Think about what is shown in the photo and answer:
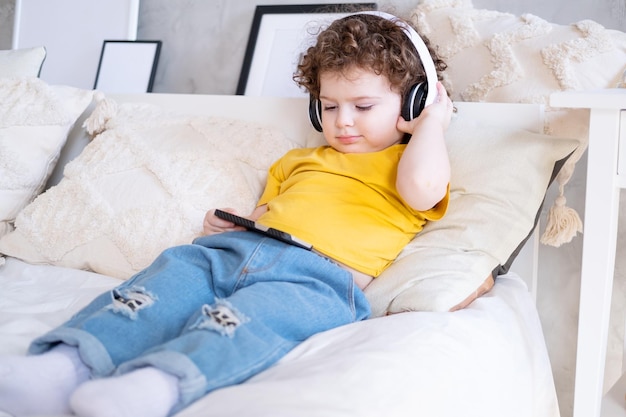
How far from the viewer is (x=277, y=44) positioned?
6.03 ft

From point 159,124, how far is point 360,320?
0.70 metres

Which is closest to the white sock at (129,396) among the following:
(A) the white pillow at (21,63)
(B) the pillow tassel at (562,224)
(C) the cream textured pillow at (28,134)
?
(B) the pillow tassel at (562,224)

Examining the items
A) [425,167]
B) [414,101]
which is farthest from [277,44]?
[425,167]

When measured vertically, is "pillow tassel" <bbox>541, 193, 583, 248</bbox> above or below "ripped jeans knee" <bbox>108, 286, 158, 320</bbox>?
above

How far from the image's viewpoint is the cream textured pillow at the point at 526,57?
125cm

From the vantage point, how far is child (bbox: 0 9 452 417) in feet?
2.54

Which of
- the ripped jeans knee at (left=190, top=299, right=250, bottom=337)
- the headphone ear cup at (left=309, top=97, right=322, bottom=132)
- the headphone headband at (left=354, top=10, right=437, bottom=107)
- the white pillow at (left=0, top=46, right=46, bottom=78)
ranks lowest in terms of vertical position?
the ripped jeans knee at (left=190, top=299, right=250, bottom=337)

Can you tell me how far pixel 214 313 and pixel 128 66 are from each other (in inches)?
56.7

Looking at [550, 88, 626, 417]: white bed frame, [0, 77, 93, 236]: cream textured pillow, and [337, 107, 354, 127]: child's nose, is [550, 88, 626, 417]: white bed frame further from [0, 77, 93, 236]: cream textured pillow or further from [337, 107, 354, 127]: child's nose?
[0, 77, 93, 236]: cream textured pillow

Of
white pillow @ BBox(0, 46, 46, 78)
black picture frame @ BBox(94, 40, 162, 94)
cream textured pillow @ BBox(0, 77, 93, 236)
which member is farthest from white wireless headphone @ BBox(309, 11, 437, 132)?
black picture frame @ BBox(94, 40, 162, 94)

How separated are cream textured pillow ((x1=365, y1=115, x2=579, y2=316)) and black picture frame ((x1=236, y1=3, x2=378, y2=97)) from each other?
0.69 metres

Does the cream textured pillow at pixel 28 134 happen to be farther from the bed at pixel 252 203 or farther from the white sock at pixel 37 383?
the white sock at pixel 37 383

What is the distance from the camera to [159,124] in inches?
58.9

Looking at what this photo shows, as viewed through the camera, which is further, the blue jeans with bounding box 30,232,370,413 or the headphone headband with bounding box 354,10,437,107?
the headphone headband with bounding box 354,10,437,107
